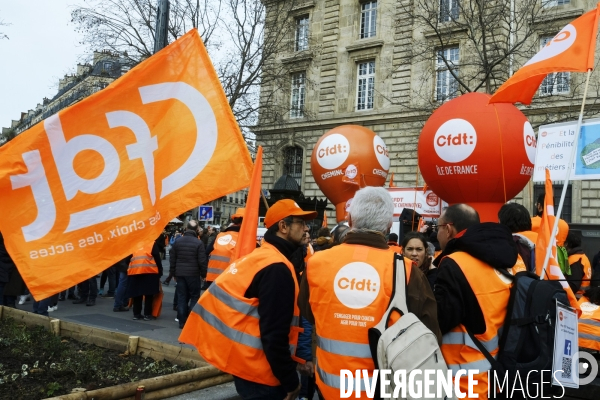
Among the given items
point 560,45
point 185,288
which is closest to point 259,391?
point 560,45

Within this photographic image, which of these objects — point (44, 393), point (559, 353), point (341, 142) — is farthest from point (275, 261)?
point (341, 142)

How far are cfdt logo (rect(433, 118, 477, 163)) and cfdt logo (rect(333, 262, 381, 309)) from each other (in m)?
4.79

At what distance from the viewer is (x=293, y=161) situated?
3034cm

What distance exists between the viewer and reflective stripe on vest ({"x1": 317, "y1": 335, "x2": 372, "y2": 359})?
2418 millimetres

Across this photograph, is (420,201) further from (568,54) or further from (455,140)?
(568,54)

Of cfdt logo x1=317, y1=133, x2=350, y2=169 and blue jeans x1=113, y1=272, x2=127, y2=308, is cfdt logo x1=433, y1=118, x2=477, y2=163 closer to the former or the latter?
cfdt logo x1=317, y1=133, x2=350, y2=169

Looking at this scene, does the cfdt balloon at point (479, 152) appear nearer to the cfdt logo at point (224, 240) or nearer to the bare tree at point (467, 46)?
the cfdt logo at point (224, 240)

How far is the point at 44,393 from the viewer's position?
420 centimetres

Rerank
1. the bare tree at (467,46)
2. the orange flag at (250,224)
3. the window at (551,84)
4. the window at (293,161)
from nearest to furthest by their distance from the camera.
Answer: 1. the orange flag at (250,224)
2. the bare tree at (467,46)
3. the window at (551,84)
4. the window at (293,161)

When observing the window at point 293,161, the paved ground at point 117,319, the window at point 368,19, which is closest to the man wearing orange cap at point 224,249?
the paved ground at point 117,319

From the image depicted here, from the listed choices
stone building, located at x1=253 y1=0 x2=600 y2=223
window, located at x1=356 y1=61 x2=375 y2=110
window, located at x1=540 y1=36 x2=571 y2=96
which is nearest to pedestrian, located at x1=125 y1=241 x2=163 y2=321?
stone building, located at x1=253 y1=0 x2=600 y2=223

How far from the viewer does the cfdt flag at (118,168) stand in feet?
11.7

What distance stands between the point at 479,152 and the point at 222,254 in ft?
13.5

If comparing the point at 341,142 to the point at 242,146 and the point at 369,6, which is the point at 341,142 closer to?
the point at 242,146
